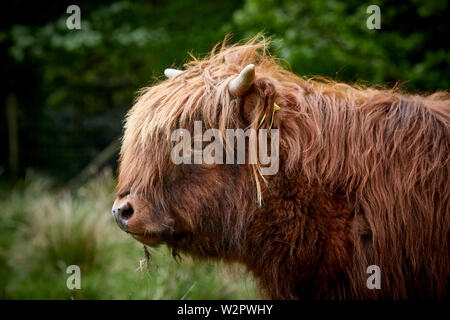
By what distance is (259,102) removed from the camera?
101 inches

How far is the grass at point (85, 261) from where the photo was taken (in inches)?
176

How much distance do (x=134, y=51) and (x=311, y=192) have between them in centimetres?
702

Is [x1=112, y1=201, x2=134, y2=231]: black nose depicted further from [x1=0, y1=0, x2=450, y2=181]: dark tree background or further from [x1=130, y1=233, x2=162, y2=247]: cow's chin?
[x1=0, y1=0, x2=450, y2=181]: dark tree background

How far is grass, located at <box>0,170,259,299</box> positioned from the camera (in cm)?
448

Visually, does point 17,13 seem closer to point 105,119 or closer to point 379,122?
point 105,119

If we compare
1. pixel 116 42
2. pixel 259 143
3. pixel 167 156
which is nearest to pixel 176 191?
pixel 167 156

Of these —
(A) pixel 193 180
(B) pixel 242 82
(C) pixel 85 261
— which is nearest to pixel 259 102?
(B) pixel 242 82

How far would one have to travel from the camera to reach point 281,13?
19.2 ft

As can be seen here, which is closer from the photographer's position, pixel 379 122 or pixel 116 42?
pixel 379 122

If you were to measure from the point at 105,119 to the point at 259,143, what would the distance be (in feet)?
27.0

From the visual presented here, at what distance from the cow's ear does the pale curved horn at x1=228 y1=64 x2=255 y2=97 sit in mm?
53

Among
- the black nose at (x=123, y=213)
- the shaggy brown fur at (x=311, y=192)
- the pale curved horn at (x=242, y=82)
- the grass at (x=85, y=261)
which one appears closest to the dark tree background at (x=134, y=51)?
the shaggy brown fur at (x=311, y=192)

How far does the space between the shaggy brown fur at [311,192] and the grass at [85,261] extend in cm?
176

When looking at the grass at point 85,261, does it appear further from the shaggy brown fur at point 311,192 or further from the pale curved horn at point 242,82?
the pale curved horn at point 242,82
